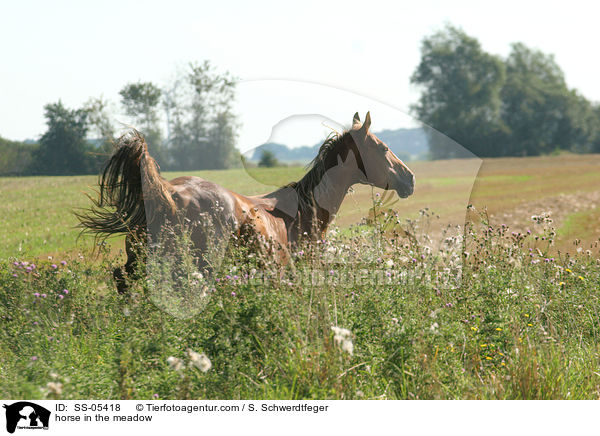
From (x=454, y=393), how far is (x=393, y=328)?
0.72 m

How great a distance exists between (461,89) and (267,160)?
88181mm

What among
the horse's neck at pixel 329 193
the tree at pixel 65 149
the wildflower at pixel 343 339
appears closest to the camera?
the wildflower at pixel 343 339

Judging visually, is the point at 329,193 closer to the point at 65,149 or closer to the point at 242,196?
the point at 242,196

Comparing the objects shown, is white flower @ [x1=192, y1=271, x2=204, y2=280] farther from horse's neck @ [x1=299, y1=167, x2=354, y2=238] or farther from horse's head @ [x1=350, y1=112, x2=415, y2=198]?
horse's head @ [x1=350, y1=112, x2=415, y2=198]

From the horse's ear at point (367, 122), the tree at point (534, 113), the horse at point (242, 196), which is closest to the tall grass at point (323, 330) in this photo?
the horse at point (242, 196)

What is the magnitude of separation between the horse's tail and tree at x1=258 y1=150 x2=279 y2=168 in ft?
4.02

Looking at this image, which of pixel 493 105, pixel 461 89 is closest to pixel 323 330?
pixel 493 105

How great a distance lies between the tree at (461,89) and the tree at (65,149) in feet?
191

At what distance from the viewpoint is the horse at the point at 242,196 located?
5.87 metres

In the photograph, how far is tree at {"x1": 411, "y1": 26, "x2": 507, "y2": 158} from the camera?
8069 centimetres

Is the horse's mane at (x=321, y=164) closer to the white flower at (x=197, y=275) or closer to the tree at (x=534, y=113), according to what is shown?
A: the white flower at (x=197, y=275)

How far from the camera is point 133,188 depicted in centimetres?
596

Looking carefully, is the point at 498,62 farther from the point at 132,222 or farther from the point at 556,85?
the point at 132,222
